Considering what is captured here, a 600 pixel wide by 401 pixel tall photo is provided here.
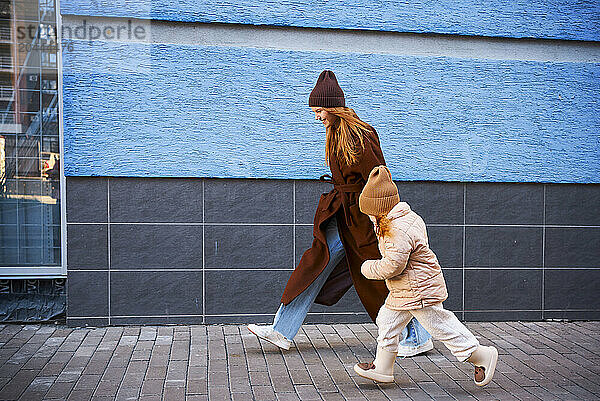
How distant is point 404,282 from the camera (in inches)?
157

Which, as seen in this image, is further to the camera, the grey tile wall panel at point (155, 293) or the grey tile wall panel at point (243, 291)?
the grey tile wall panel at point (243, 291)

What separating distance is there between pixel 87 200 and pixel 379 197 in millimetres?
2679

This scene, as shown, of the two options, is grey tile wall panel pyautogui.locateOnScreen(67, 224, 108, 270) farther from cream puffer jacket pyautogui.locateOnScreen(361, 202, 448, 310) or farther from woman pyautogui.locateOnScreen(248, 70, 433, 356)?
cream puffer jacket pyautogui.locateOnScreen(361, 202, 448, 310)

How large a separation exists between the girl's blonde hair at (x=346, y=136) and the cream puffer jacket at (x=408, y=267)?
2.05 ft

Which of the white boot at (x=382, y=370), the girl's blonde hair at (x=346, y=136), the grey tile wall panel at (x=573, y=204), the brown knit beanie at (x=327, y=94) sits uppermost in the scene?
the brown knit beanie at (x=327, y=94)

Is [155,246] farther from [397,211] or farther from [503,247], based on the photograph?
[503,247]

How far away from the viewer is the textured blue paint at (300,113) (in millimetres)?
5387

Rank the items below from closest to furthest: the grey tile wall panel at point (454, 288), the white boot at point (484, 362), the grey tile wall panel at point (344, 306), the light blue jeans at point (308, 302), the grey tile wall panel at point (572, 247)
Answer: the white boot at point (484, 362)
the light blue jeans at point (308, 302)
the grey tile wall panel at point (344, 306)
the grey tile wall panel at point (454, 288)
the grey tile wall panel at point (572, 247)

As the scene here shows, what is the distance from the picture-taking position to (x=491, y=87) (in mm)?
5824

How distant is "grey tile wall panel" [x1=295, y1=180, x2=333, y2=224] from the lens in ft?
18.5

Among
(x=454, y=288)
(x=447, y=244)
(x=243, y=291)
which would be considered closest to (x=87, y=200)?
(x=243, y=291)

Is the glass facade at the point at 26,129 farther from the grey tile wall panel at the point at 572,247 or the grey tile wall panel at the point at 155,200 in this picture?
the grey tile wall panel at the point at 572,247

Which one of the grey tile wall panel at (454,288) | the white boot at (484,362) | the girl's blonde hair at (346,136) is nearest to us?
the white boot at (484,362)

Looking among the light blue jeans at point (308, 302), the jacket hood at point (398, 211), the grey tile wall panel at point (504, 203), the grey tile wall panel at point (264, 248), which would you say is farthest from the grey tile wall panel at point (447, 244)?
the jacket hood at point (398, 211)
